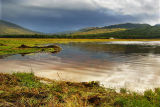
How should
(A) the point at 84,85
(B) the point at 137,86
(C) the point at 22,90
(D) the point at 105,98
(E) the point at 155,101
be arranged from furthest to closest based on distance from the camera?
1. (B) the point at 137,86
2. (A) the point at 84,85
3. (C) the point at 22,90
4. (D) the point at 105,98
5. (E) the point at 155,101

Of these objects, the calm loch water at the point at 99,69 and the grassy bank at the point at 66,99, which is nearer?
the grassy bank at the point at 66,99

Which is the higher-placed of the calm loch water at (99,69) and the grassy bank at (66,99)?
the grassy bank at (66,99)

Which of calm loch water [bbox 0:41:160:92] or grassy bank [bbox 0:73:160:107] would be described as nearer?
grassy bank [bbox 0:73:160:107]

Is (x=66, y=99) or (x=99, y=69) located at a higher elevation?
(x=66, y=99)

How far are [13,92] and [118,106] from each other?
4961 millimetres

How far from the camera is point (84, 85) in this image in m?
8.18

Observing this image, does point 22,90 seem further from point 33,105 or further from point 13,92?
point 33,105

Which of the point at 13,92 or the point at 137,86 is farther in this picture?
the point at 137,86

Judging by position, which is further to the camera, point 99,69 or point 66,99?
point 99,69

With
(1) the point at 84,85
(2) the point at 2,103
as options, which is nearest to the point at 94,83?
(1) the point at 84,85

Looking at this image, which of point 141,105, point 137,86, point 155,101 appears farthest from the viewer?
point 137,86

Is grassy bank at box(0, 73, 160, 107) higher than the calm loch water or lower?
higher

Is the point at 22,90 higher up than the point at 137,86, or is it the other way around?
the point at 22,90

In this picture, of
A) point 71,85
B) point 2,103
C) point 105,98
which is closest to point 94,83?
point 71,85
